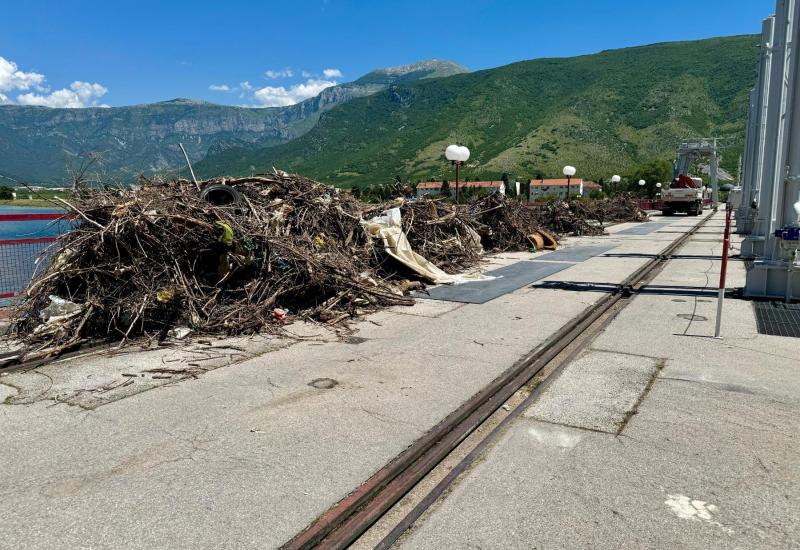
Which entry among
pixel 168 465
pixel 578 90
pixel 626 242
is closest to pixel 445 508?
pixel 168 465

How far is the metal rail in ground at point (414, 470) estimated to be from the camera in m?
2.79

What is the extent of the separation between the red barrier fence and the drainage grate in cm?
1055

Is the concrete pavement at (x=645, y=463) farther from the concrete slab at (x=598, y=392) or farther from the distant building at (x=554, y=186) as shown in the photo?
the distant building at (x=554, y=186)

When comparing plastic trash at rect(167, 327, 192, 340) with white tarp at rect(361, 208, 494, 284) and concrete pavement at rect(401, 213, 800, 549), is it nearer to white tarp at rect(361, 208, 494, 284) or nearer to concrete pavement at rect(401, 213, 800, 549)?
concrete pavement at rect(401, 213, 800, 549)

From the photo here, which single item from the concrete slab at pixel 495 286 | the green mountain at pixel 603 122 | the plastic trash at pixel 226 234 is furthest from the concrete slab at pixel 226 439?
the green mountain at pixel 603 122

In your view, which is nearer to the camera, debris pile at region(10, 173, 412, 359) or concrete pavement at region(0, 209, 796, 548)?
concrete pavement at region(0, 209, 796, 548)

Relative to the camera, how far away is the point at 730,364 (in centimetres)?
571

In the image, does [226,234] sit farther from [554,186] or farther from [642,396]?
[554,186]

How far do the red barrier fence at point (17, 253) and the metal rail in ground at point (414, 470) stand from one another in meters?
6.96

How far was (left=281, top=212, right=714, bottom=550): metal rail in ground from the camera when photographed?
2.79 m

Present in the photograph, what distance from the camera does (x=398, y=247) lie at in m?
10.9

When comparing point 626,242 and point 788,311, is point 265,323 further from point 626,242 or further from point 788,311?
point 626,242

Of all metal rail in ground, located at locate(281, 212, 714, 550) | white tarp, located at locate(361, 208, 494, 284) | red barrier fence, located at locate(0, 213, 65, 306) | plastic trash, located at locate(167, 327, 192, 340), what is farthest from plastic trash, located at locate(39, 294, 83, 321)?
white tarp, located at locate(361, 208, 494, 284)

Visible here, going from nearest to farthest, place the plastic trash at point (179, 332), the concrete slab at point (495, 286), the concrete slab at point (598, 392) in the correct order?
the concrete slab at point (598, 392) < the plastic trash at point (179, 332) < the concrete slab at point (495, 286)
